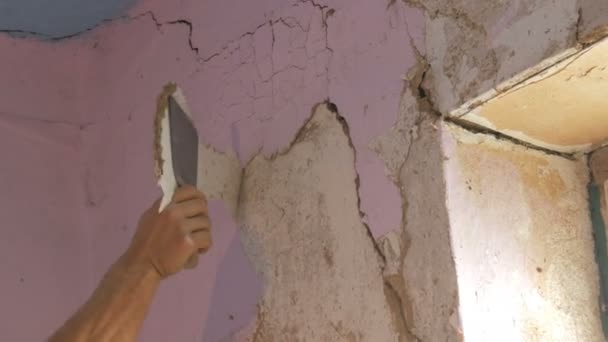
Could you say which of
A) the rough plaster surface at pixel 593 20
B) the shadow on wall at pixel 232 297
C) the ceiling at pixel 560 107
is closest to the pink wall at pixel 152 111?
the shadow on wall at pixel 232 297

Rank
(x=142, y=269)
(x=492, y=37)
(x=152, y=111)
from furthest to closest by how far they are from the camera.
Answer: (x=152, y=111) < (x=142, y=269) < (x=492, y=37)

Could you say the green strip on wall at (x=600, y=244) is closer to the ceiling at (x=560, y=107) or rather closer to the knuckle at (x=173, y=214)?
the ceiling at (x=560, y=107)

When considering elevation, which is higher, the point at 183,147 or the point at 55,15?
the point at 55,15

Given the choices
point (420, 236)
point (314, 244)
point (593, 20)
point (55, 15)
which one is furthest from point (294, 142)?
point (55, 15)

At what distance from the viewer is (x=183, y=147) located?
3.58 ft

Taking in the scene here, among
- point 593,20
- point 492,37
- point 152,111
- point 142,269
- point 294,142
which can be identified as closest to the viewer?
point 593,20

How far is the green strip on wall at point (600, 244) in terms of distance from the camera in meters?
1.12

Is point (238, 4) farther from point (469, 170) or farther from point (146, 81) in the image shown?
point (469, 170)

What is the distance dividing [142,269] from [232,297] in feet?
0.67

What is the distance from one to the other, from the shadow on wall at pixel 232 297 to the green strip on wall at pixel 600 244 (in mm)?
475

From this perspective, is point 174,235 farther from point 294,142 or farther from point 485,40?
point 485,40

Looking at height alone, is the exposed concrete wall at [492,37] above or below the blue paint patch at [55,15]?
below

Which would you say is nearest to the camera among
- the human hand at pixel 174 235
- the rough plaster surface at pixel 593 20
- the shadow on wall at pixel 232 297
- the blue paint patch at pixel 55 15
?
the rough plaster surface at pixel 593 20

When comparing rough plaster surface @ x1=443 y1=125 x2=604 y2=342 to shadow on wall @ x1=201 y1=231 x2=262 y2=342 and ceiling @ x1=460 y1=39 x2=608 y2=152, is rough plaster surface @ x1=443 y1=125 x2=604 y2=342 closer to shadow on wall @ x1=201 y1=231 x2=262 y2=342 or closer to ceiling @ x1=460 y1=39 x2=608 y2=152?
ceiling @ x1=460 y1=39 x2=608 y2=152
